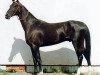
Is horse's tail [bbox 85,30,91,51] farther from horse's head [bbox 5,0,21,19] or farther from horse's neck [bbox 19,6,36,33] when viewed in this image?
horse's head [bbox 5,0,21,19]

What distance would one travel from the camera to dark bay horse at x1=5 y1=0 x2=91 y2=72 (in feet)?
31.3

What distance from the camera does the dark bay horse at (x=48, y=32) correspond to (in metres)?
9.55

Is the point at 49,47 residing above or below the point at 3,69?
above

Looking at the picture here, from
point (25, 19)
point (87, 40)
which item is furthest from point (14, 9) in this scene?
point (87, 40)

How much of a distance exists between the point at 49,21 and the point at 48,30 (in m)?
0.88

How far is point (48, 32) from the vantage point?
9719mm

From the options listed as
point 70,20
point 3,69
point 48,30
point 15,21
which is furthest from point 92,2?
point 3,69

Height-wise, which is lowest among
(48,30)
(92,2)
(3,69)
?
(3,69)

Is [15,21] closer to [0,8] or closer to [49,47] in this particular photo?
[0,8]

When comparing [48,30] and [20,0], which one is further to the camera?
[20,0]

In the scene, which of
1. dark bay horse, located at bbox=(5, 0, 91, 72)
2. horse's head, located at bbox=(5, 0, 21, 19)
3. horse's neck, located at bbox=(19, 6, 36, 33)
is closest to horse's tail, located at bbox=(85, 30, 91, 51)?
dark bay horse, located at bbox=(5, 0, 91, 72)

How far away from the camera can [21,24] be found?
1012cm

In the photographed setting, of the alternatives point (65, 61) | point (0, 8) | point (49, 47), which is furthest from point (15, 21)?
point (65, 61)

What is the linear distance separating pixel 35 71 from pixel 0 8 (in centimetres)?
223
